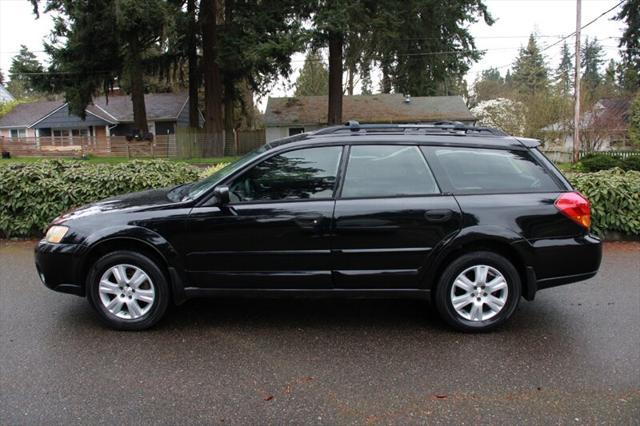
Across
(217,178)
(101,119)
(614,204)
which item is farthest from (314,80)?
(217,178)

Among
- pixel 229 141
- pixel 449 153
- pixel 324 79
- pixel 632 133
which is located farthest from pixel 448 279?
pixel 324 79

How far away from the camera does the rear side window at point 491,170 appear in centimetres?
439

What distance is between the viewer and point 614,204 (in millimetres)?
7500

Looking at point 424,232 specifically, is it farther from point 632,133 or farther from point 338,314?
point 632,133

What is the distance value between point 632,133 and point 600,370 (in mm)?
26453

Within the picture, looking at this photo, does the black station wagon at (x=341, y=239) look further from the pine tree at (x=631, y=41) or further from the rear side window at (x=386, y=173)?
the pine tree at (x=631, y=41)

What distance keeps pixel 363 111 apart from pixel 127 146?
17.0 m

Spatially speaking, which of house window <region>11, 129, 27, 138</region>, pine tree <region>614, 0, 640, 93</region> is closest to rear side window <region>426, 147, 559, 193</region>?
pine tree <region>614, 0, 640, 93</region>

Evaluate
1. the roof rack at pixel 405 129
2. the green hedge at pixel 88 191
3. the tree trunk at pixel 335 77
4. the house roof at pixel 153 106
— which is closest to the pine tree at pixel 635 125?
the tree trunk at pixel 335 77

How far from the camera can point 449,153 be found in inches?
176

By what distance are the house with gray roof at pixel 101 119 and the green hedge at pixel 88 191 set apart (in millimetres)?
38260

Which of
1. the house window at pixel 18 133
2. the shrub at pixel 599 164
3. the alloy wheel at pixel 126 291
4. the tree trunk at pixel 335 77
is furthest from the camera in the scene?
the house window at pixel 18 133

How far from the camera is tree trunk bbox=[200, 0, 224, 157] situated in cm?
2947

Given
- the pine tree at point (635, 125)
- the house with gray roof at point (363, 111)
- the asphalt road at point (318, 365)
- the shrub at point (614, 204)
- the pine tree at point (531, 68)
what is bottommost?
the asphalt road at point (318, 365)
